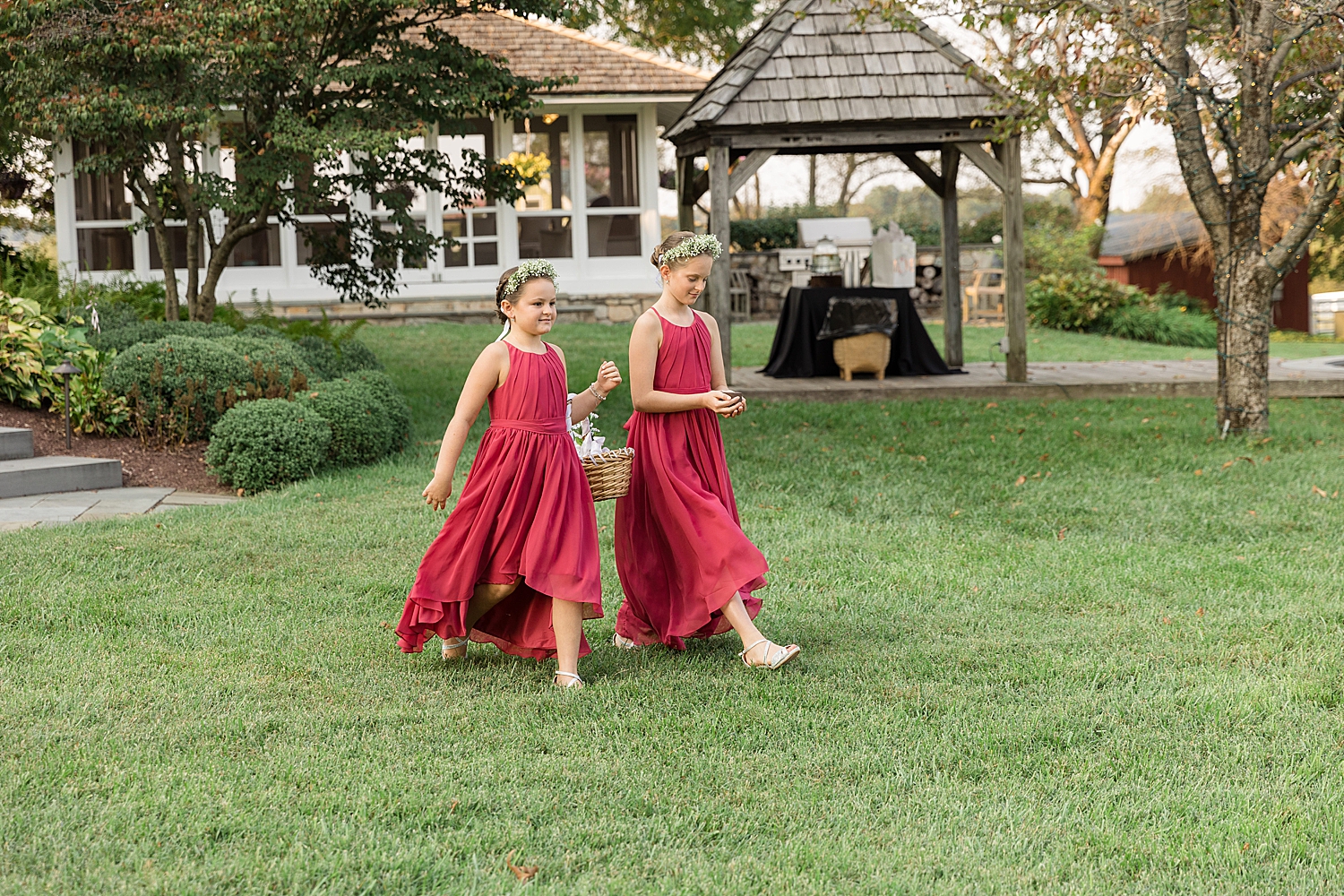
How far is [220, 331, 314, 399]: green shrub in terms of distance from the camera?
8.85m

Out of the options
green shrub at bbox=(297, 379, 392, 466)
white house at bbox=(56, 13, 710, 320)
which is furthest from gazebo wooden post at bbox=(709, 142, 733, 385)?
white house at bbox=(56, 13, 710, 320)

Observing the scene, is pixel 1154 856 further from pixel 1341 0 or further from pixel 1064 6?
pixel 1064 6

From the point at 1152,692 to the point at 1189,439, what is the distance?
5.81 m

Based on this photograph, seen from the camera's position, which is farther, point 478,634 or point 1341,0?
point 1341,0

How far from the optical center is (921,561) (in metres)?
5.96

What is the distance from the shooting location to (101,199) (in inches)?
717

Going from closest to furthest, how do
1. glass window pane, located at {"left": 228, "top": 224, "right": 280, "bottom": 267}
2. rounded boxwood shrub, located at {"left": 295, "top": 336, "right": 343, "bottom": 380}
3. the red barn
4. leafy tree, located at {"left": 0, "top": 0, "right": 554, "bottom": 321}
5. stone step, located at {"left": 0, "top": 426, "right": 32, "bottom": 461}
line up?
stone step, located at {"left": 0, "top": 426, "right": 32, "bottom": 461} → leafy tree, located at {"left": 0, "top": 0, "right": 554, "bottom": 321} → rounded boxwood shrub, located at {"left": 295, "top": 336, "right": 343, "bottom": 380} → glass window pane, located at {"left": 228, "top": 224, "right": 280, "bottom": 267} → the red barn

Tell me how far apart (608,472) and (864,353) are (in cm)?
866

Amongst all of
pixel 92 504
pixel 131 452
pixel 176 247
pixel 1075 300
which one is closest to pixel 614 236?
pixel 176 247

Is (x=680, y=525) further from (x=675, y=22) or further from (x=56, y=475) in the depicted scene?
(x=675, y=22)

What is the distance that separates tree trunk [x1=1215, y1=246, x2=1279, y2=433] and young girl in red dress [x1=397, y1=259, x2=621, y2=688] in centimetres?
666

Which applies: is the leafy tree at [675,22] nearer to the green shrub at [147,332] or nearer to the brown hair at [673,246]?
the green shrub at [147,332]

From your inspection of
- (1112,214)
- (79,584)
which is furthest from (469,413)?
(1112,214)

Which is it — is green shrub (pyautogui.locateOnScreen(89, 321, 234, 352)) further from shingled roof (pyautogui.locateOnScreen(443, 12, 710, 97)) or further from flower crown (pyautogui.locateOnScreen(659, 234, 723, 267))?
shingled roof (pyautogui.locateOnScreen(443, 12, 710, 97))
